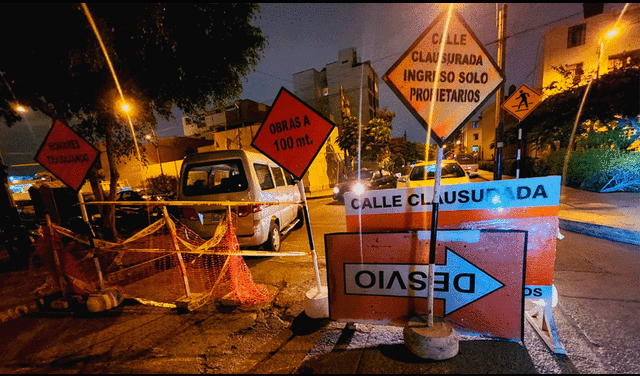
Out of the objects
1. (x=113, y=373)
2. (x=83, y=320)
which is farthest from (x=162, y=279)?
(x=113, y=373)

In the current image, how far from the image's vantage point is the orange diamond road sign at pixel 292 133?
9.01ft

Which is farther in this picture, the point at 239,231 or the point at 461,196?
the point at 239,231

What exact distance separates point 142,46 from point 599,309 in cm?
815

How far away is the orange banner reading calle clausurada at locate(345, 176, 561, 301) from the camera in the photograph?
8.09 ft

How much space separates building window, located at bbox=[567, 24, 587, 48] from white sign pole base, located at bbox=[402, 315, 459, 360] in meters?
32.6

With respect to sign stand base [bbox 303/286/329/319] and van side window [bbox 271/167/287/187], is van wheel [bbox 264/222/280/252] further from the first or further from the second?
sign stand base [bbox 303/286/329/319]

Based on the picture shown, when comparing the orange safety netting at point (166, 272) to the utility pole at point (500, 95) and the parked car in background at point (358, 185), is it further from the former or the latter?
the utility pole at point (500, 95)

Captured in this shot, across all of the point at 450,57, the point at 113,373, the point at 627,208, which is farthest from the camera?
the point at 627,208

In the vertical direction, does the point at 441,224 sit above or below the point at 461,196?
below

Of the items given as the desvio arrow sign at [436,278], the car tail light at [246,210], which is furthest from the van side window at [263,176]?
the desvio arrow sign at [436,278]

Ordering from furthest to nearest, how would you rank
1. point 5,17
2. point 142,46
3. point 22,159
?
point 22,159, point 142,46, point 5,17

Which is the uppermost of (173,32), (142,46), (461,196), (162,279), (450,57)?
(173,32)

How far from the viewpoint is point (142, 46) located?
4992 mm

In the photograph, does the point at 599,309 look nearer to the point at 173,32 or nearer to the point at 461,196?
the point at 461,196
